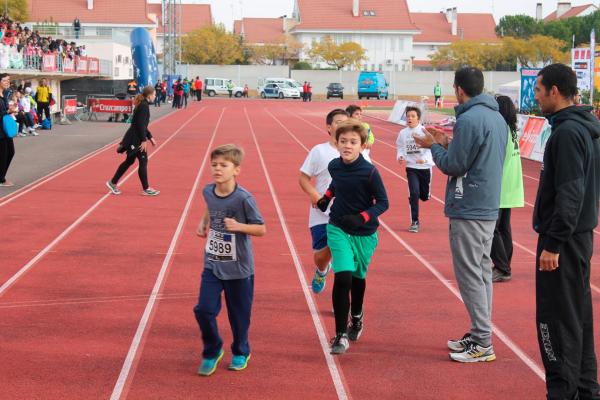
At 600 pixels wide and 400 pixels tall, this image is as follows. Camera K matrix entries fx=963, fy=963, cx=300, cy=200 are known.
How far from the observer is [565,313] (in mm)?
5316

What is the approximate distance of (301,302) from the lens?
8.45m

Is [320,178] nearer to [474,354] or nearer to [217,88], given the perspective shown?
Answer: [474,354]

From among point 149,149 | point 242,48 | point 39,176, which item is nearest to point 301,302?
point 39,176

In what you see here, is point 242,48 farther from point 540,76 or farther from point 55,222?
point 540,76

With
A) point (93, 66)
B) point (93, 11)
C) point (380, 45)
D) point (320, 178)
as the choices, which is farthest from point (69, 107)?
point (380, 45)

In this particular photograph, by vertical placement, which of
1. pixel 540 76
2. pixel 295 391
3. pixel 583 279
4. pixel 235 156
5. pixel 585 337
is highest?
pixel 540 76

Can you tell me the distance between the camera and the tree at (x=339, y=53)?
359ft

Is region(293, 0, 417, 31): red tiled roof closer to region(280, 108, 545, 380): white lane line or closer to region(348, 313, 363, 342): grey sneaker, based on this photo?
region(280, 108, 545, 380): white lane line

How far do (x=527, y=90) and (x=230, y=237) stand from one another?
1189 inches

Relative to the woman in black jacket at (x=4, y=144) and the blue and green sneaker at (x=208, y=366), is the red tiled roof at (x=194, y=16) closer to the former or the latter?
the woman in black jacket at (x=4, y=144)

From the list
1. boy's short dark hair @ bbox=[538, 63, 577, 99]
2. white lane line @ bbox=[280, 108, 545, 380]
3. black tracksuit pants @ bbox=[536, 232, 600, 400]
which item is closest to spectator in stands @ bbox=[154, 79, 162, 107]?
white lane line @ bbox=[280, 108, 545, 380]

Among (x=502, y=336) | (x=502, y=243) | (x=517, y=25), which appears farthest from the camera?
(x=517, y=25)

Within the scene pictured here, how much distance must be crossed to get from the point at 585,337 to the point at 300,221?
8194mm

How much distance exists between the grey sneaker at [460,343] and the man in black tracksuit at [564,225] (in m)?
1.27
